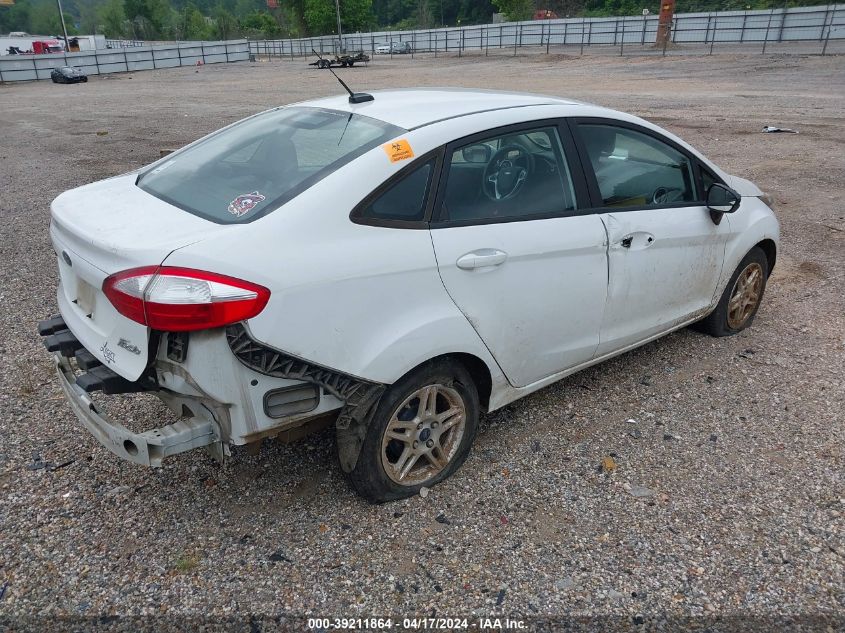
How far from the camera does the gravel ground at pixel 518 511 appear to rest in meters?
2.52

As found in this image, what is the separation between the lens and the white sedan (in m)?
2.42

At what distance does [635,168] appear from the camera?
3.68m

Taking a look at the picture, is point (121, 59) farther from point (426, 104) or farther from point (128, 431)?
point (128, 431)

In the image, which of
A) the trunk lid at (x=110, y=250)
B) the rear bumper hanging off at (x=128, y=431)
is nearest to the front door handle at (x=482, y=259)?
the trunk lid at (x=110, y=250)

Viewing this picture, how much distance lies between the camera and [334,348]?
8.24 feet

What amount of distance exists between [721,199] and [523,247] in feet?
5.36

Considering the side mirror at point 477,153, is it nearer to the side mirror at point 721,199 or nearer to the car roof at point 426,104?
the car roof at point 426,104

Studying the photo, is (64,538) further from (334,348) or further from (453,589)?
(453,589)

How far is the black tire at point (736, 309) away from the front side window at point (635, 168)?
82 cm

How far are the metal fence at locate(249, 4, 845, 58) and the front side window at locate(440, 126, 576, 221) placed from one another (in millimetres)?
41484

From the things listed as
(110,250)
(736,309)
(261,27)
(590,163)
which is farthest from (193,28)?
(110,250)

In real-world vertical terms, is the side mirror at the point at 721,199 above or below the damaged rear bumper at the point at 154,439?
above

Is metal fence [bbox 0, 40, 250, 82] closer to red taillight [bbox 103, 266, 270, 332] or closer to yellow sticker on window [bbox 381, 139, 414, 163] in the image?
yellow sticker on window [bbox 381, 139, 414, 163]

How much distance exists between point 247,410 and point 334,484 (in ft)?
2.71
